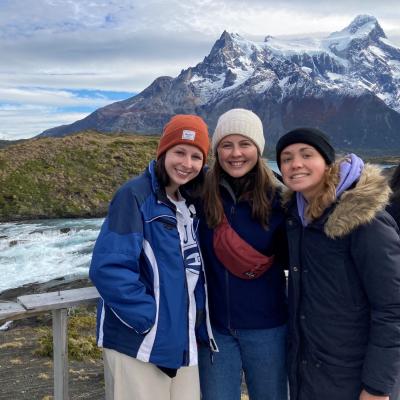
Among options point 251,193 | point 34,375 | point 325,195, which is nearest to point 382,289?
point 325,195

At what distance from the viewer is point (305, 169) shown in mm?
3182

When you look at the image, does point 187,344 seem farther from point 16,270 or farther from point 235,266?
point 16,270

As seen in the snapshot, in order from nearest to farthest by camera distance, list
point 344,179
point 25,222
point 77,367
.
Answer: point 344,179 < point 77,367 < point 25,222

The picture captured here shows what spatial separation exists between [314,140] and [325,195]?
0.36 m

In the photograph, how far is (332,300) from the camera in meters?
3.13

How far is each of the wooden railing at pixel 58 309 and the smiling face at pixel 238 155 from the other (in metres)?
1.33

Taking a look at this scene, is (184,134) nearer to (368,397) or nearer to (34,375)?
(368,397)

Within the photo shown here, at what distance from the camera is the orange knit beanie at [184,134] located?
139 inches

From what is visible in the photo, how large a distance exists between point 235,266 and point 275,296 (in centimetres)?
43

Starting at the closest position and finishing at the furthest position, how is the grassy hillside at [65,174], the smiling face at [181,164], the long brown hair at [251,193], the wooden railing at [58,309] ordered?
the wooden railing at [58,309], the smiling face at [181,164], the long brown hair at [251,193], the grassy hillside at [65,174]

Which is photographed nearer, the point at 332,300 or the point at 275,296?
the point at 332,300

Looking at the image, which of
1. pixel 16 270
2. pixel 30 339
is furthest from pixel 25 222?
pixel 30 339

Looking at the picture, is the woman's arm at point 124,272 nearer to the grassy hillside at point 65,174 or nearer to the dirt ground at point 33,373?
the dirt ground at point 33,373

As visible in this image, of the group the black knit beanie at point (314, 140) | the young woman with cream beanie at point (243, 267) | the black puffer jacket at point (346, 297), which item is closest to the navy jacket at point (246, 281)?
the young woman with cream beanie at point (243, 267)
